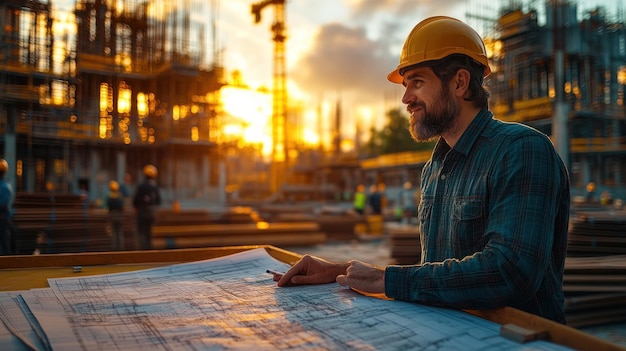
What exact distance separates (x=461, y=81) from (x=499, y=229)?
62 cm

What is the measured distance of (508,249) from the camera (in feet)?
4.46

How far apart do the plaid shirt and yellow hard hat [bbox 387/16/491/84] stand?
0.25m

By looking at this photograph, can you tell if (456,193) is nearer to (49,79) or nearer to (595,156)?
(49,79)

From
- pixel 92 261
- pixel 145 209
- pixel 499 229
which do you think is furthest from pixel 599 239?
pixel 145 209

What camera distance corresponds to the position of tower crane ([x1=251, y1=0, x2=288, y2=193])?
50281mm

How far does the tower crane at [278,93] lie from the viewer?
165ft

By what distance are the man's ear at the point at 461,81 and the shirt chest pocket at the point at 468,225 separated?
399 millimetres

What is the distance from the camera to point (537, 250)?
1.37m

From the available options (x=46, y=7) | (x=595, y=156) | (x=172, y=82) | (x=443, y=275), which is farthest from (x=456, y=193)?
(x=595, y=156)

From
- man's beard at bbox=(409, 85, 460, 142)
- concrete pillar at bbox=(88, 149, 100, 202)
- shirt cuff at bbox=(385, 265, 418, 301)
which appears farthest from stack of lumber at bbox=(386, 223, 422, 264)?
concrete pillar at bbox=(88, 149, 100, 202)

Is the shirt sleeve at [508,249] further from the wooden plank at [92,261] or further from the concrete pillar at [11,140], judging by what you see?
the concrete pillar at [11,140]

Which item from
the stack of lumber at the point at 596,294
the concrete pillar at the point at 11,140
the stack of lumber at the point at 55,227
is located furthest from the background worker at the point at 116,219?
the concrete pillar at the point at 11,140

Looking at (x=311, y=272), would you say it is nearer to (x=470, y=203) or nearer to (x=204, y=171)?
(x=470, y=203)

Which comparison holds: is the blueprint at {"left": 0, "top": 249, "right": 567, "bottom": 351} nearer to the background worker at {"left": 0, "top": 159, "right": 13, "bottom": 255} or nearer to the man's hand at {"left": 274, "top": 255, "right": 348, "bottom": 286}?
the man's hand at {"left": 274, "top": 255, "right": 348, "bottom": 286}
